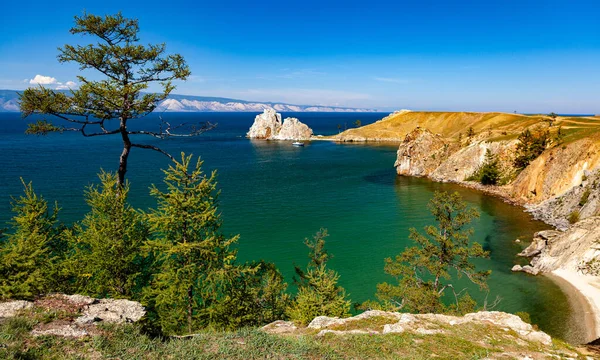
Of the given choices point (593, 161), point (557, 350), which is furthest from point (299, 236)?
point (593, 161)

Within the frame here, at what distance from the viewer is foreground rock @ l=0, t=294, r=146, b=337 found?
407 inches

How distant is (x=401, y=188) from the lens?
89.7 meters

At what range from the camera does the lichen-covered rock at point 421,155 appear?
109 meters

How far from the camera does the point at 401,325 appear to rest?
15289mm

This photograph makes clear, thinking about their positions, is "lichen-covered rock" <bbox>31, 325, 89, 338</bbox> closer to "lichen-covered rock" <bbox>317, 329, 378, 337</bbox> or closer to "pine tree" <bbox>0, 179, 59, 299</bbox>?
"pine tree" <bbox>0, 179, 59, 299</bbox>

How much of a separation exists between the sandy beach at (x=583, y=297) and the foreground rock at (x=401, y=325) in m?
19.4

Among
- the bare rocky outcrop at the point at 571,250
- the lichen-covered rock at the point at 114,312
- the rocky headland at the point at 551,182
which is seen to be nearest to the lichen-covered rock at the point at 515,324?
the lichen-covered rock at the point at 114,312

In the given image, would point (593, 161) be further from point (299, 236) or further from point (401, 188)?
point (299, 236)

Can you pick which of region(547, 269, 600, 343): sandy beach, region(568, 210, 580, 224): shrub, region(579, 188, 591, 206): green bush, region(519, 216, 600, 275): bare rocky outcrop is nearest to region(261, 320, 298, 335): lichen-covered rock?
region(547, 269, 600, 343): sandy beach

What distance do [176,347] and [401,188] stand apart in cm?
8544

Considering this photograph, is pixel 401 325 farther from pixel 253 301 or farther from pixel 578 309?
pixel 578 309

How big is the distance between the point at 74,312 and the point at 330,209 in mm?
59264

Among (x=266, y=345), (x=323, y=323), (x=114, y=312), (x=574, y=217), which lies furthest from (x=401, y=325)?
(x=574, y=217)

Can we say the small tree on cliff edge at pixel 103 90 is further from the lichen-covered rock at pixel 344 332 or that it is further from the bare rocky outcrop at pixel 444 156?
the bare rocky outcrop at pixel 444 156
